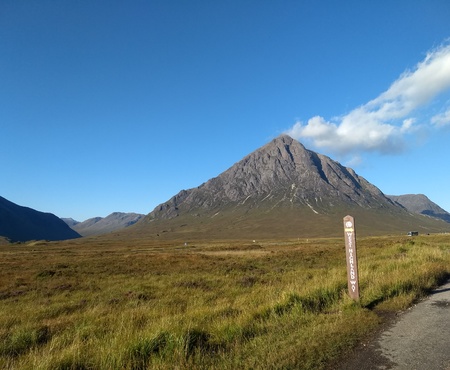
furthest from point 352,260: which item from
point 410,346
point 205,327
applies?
point 205,327

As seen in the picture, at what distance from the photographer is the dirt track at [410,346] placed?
5.27m

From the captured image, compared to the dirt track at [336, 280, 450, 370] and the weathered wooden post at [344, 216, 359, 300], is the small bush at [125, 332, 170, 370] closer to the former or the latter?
the dirt track at [336, 280, 450, 370]

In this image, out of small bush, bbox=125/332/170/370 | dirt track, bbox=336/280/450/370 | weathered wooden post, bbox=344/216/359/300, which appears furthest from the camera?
weathered wooden post, bbox=344/216/359/300

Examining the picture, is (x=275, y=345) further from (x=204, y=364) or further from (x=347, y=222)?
(x=347, y=222)


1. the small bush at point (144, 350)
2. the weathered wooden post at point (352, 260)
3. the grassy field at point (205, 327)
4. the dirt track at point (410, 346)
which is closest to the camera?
the dirt track at point (410, 346)

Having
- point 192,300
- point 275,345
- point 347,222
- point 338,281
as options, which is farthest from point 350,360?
point 192,300

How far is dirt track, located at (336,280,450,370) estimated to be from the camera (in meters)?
5.27

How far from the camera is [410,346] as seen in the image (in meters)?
5.95

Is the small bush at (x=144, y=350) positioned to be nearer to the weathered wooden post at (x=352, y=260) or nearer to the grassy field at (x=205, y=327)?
the grassy field at (x=205, y=327)

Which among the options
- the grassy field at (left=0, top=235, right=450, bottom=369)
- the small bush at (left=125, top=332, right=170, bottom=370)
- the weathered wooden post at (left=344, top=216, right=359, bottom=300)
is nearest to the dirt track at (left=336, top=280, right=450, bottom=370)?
the grassy field at (left=0, top=235, right=450, bottom=369)

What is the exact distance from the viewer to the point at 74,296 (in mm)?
17234

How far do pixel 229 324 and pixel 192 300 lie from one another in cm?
693

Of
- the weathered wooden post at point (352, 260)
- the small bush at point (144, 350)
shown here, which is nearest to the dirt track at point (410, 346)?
the weathered wooden post at point (352, 260)

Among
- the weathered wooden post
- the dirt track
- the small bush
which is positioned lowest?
the small bush
